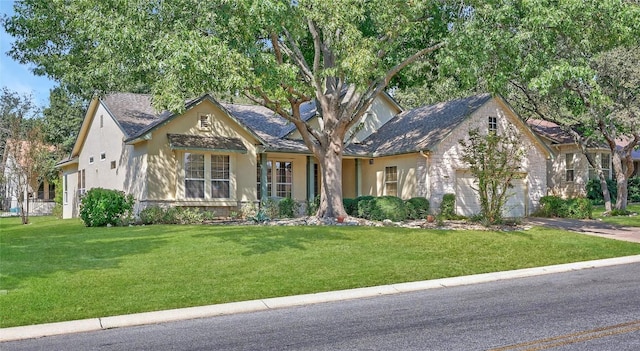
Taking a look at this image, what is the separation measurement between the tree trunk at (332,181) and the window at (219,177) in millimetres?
4747

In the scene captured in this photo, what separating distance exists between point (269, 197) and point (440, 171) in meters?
7.60

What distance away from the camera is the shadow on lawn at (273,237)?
13.5 metres

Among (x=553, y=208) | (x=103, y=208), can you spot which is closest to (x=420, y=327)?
(x=103, y=208)

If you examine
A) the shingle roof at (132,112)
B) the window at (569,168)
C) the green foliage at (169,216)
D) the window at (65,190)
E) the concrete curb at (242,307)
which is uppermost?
the shingle roof at (132,112)

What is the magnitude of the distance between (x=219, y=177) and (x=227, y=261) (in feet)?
38.0

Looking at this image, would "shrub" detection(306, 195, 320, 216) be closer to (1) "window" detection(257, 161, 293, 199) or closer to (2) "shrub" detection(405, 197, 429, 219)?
(1) "window" detection(257, 161, 293, 199)

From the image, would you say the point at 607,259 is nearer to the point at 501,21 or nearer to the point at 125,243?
the point at 501,21

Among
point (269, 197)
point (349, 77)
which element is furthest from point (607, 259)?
point (269, 197)

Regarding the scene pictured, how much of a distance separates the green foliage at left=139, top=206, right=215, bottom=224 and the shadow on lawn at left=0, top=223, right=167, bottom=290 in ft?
7.74

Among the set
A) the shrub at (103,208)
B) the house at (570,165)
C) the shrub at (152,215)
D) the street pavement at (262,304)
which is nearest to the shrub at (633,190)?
the house at (570,165)

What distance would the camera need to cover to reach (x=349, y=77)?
56.5 ft

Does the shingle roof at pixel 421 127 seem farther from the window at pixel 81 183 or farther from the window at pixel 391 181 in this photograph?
the window at pixel 81 183

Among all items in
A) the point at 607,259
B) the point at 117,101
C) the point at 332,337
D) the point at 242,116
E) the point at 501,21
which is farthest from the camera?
the point at 242,116

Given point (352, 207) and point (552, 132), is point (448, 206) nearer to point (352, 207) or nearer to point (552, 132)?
point (352, 207)
